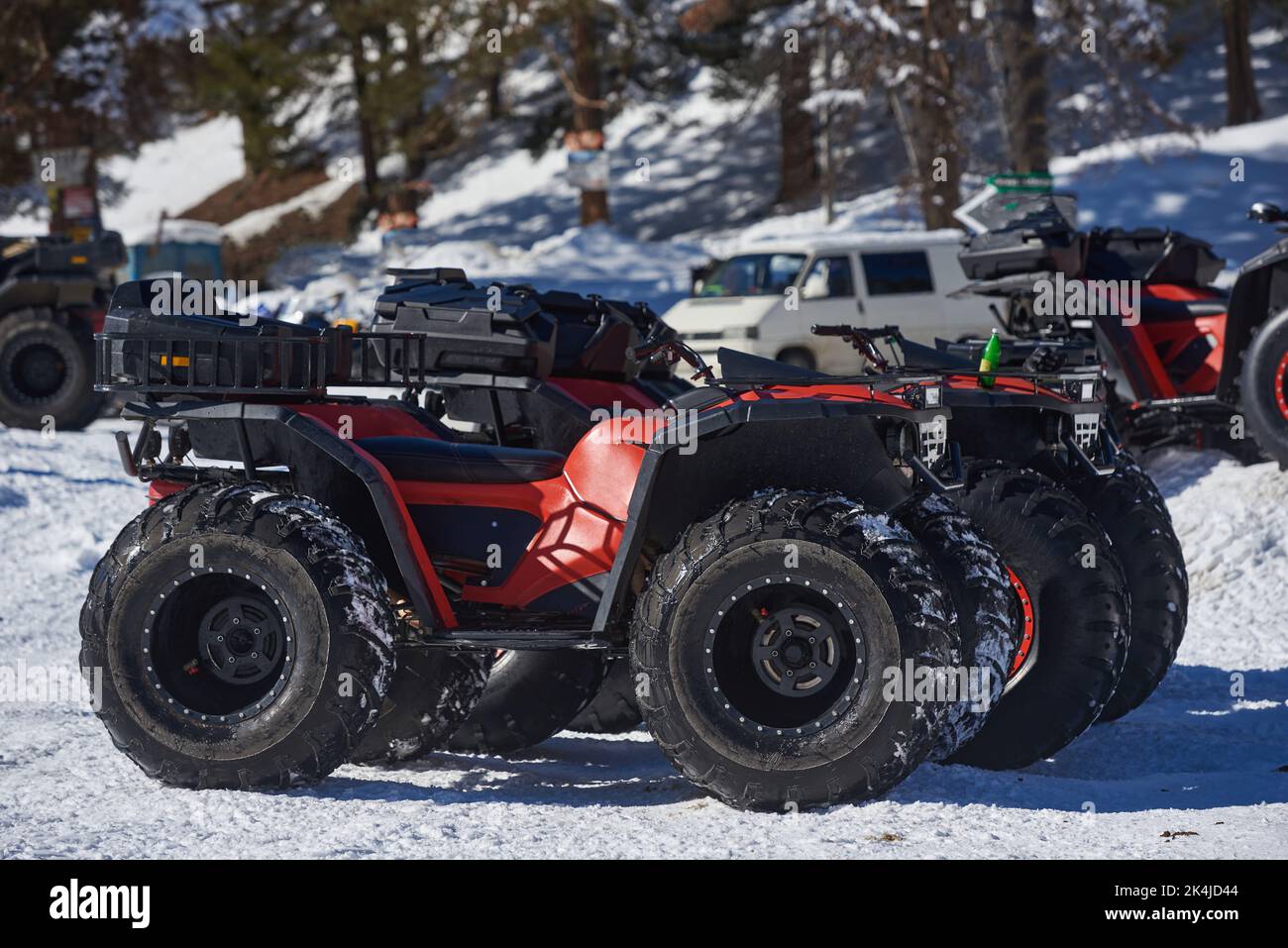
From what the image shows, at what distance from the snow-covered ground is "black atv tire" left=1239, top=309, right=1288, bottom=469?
2.36 metres

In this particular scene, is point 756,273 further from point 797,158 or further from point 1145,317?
point 797,158

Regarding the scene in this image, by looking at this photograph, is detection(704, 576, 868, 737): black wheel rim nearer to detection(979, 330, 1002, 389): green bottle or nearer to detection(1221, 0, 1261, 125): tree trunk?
detection(979, 330, 1002, 389): green bottle

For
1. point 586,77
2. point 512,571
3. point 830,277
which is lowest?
point 512,571

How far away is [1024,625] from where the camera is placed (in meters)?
6.10

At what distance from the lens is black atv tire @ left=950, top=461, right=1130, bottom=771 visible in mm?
6035

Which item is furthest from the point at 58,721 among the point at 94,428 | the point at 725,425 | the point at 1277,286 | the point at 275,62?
the point at 275,62

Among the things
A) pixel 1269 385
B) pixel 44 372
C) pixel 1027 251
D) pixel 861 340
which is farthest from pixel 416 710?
pixel 44 372

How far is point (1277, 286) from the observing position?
35.1ft

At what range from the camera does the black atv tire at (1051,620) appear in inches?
238

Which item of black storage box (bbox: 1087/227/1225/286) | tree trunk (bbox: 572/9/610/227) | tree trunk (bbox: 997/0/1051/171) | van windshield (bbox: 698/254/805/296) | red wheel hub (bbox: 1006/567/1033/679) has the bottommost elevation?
red wheel hub (bbox: 1006/567/1033/679)

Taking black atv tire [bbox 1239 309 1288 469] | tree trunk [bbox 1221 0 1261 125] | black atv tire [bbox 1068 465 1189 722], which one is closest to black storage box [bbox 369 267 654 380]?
black atv tire [bbox 1068 465 1189 722]

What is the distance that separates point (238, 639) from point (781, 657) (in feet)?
5.78

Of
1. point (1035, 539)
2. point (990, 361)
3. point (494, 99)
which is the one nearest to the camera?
point (1035, 539)

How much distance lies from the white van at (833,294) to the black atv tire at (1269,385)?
839cm
